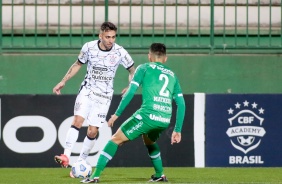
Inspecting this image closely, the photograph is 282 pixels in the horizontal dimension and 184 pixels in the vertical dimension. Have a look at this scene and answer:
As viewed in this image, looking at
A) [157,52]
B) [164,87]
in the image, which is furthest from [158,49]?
[164,87]

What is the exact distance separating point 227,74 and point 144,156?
2.32 metres

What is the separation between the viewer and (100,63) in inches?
512

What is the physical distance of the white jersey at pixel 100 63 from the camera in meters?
13.0

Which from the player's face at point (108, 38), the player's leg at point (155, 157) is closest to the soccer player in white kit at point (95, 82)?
the player's face at point (108, 38)

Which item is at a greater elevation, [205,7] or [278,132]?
[205,7]

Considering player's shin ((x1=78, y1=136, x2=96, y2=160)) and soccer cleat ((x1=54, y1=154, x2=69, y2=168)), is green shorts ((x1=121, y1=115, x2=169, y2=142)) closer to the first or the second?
soccer cleat ((x1=54, y1=154, x2=69, y2=168))

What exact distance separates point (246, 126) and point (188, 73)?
176 centimetres

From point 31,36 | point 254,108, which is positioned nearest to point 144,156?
point 254,108

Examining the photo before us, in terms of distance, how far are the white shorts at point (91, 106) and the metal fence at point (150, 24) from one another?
10.1ft

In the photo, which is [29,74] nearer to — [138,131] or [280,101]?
[280,101]

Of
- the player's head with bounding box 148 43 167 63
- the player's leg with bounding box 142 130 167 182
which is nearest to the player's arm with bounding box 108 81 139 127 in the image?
the player's head with bounding box 148 43 167 63

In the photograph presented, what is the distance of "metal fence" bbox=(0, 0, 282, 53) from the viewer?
53.3 feet

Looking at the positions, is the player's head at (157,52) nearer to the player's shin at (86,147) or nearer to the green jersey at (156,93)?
the green jersey at (156,93)

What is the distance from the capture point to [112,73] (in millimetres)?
13164
